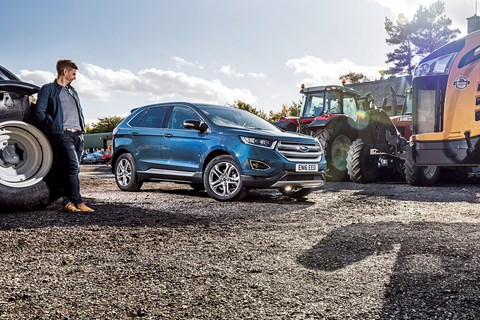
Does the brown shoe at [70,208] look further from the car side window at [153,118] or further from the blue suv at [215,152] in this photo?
the car side window at [153,118]

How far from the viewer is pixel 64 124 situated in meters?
5.84

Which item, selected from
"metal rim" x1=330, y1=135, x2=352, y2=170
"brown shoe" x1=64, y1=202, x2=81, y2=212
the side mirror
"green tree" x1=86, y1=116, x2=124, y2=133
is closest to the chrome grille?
the side mirror

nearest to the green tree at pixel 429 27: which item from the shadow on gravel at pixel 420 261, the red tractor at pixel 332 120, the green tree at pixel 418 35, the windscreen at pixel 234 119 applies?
the green tree at pixel 418 35

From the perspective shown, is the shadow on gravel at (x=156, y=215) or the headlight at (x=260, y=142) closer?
the shadow on gravel at (x=156, y=215)

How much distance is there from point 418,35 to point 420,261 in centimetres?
5210

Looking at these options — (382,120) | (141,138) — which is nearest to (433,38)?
(382,120)

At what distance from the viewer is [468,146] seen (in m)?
5.87

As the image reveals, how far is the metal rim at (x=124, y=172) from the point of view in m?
9.22

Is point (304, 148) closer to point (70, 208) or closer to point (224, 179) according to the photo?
point (224, 179)

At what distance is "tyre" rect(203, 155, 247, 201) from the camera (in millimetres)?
7543

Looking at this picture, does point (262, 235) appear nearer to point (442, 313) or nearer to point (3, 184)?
point (442, 313)

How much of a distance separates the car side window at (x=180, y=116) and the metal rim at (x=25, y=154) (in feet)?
9.68

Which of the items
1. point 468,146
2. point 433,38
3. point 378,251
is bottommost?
point 378,251

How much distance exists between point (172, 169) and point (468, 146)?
15.5 feet
